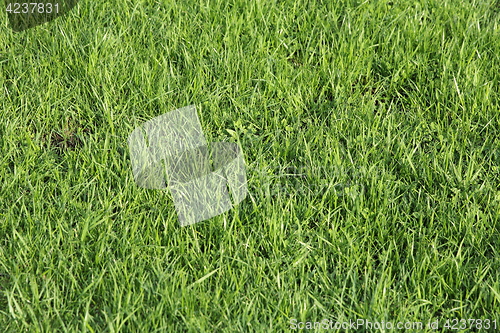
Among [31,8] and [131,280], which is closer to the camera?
[131,280]

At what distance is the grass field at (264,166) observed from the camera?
2229mm

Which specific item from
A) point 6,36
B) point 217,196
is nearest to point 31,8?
point 6,36

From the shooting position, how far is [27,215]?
2.47m

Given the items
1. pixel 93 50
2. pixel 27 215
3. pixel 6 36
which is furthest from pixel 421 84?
pixel 6 36

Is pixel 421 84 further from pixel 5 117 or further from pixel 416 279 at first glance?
pixel 5 117

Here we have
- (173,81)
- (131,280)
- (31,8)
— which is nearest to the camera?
(131,280)

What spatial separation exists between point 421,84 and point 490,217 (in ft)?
3.21

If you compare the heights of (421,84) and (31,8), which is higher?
(31,8)

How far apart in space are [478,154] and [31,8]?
268 cm

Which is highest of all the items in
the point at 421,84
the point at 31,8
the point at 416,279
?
the point at 31,8

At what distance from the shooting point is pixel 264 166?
2.75 metres

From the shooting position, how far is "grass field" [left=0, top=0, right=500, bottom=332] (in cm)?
223

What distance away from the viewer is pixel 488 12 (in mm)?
3727

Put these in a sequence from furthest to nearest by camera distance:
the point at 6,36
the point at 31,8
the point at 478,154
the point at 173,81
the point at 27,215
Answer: the point at 31,8 < the point at 6,36 < the point at 173,81 < the point at 478,154 < the point at 27,215
